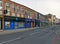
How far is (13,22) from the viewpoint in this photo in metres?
62.7

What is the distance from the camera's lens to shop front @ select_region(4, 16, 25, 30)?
187 ft

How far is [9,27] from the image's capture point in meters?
59.3

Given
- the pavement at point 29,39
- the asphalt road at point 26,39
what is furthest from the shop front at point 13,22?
the asphalt road at point 26,39

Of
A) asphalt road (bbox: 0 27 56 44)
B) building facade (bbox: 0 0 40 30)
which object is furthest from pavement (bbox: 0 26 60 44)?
building facade (bbox: 0 0 40 30)

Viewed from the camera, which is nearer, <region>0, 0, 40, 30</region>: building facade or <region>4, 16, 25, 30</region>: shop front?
<region>0, 0, 40, 30</region>: building facade

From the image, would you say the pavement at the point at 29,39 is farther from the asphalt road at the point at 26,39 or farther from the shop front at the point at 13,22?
the shop front at the point at 13,22

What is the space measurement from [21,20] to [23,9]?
6.10 metres

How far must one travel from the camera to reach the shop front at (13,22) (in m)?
57.0

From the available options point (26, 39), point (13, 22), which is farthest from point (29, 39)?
point (13, 22)

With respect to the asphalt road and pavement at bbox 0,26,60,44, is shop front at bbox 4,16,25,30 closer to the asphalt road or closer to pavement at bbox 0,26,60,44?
pavement at bbox 0,26,60,44

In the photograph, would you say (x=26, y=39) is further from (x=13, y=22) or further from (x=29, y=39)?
(x=13, y=22)

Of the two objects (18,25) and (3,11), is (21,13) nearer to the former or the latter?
(18,25)

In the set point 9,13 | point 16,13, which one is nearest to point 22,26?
point 16,13

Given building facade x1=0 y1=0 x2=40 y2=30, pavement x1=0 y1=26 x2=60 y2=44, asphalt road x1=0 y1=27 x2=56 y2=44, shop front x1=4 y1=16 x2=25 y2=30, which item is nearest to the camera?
asphalt road x1=0 y1=27 x2=56 y2=44
